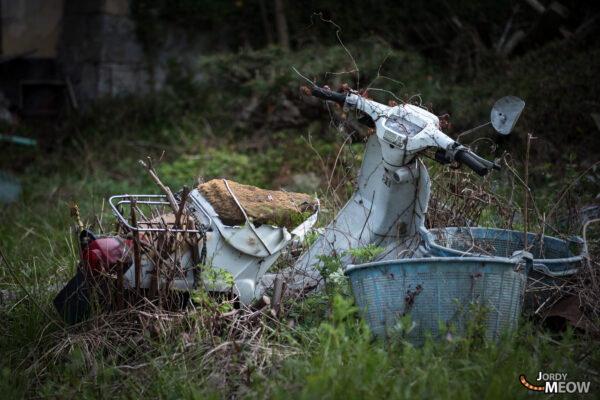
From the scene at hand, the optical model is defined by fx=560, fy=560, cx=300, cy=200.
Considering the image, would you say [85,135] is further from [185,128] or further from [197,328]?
[197,328]

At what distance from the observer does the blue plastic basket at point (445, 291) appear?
2180 millimetres

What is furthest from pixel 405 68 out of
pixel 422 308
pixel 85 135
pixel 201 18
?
pixel 422 308

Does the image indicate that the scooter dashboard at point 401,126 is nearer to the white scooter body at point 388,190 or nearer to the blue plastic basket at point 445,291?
the white scooter body at point 388,190

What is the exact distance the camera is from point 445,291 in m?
2.20

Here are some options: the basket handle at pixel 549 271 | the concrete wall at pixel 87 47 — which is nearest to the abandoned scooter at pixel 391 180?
the basket handle at pixel 549 271

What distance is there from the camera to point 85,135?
751cm

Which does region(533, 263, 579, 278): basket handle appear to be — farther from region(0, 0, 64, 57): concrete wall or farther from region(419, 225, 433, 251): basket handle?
region(0, 0, 64, 57): concrete wall

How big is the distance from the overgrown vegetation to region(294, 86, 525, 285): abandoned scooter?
223 millimetres

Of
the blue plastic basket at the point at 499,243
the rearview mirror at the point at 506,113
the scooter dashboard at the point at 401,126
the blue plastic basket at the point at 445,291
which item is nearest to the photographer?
the blue plastic basket at the point at 445,291

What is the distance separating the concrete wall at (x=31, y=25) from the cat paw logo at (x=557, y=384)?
8.56m

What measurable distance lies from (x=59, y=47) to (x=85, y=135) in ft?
6.49

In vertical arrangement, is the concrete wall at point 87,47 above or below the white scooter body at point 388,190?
above

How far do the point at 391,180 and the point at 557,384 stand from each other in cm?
116

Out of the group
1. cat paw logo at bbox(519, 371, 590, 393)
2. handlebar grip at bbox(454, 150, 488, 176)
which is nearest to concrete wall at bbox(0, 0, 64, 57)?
handlebar grip at bbox(454, 150, 488, 176)
